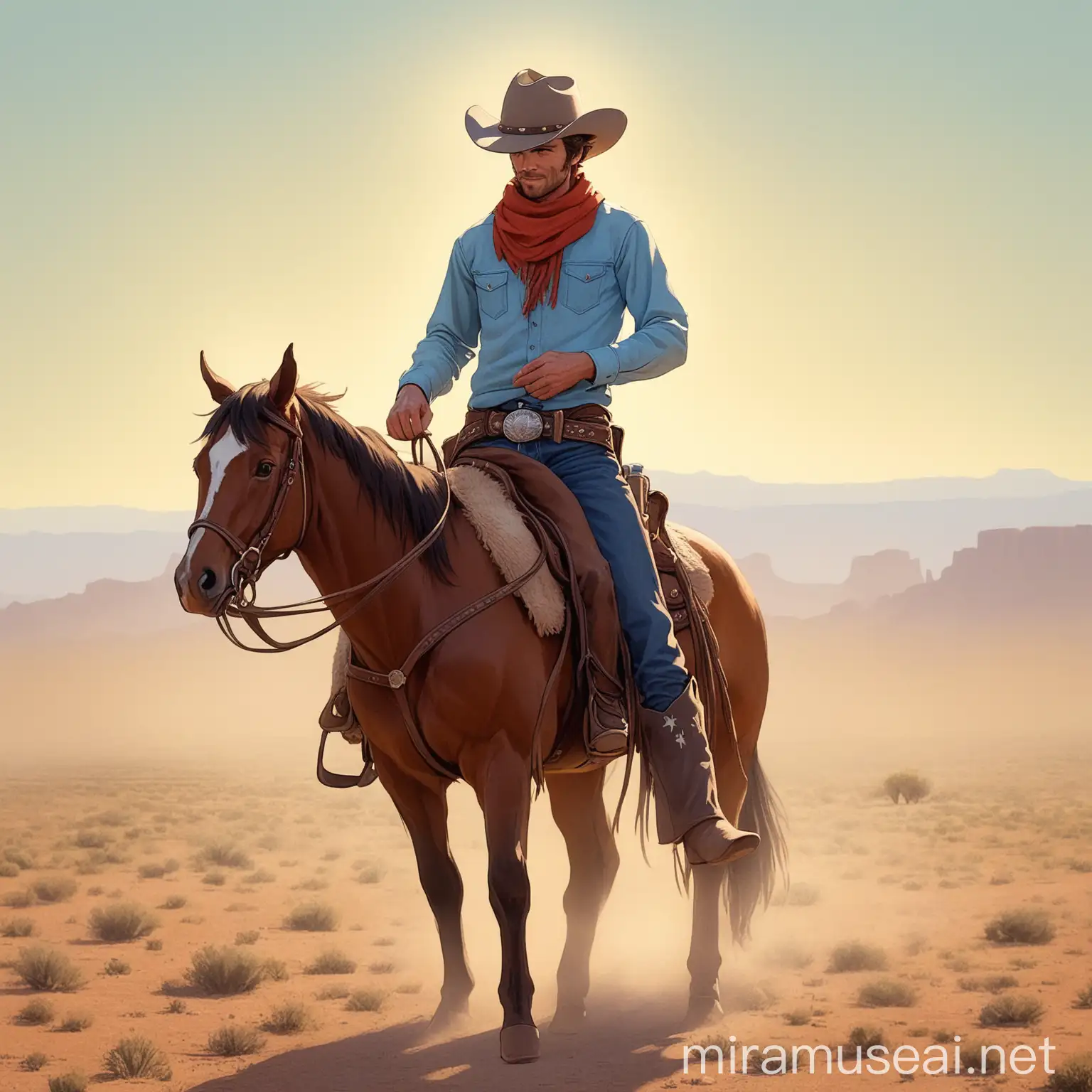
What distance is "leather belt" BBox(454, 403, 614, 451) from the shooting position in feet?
23.3

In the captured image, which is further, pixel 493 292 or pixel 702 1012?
pixel 702 1012

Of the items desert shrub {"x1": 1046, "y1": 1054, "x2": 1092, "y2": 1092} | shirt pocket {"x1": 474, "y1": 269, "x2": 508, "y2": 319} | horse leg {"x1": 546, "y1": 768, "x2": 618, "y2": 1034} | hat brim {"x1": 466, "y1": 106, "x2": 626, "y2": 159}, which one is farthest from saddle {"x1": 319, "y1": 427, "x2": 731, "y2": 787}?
desert shrub {"x1": 1046, "y1": 1054, "x2": 1092, "y2": 1092}

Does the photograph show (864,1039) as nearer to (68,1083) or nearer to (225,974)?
(68,1083)

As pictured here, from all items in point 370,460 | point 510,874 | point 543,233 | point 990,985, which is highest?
point 543,233

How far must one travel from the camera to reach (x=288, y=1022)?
838 centimetres

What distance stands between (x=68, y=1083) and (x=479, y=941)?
4.01 metres

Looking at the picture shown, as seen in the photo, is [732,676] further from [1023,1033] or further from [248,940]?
[248,940]

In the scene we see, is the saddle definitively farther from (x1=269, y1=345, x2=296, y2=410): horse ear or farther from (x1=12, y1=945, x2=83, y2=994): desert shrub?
(x1=12, y1=945, x2=83, y2=994): desert shrub

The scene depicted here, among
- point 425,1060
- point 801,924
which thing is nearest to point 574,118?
point 425,1060

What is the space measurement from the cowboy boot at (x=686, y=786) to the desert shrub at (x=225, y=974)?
4.49 metres

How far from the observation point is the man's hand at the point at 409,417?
680 cm

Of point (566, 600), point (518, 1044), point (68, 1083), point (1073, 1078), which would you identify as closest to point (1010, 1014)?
point (1073, 1078)

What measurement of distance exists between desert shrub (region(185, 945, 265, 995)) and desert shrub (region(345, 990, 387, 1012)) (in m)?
1.25

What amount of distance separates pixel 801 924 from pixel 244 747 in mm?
68057
